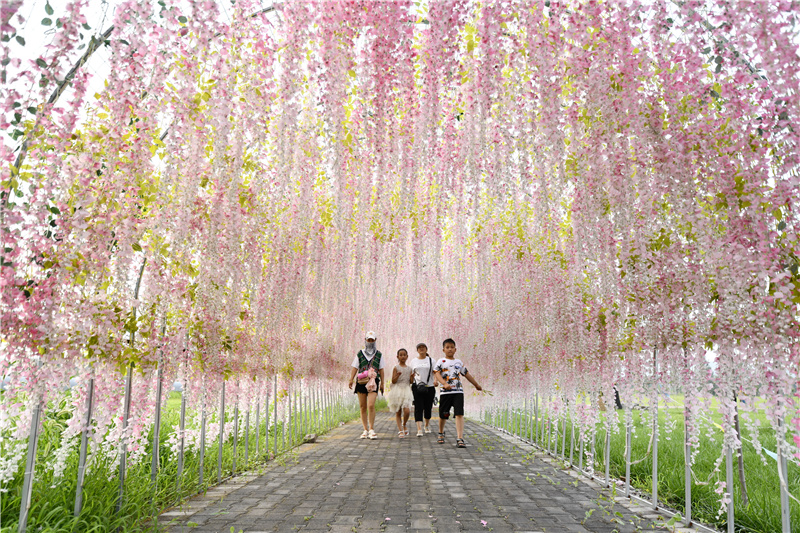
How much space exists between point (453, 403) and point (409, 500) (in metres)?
4.34

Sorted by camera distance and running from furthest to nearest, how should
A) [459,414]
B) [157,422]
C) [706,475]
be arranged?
1. [459,414]
2. [706,475]
3. [157,422]

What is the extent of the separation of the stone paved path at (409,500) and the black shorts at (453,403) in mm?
1531

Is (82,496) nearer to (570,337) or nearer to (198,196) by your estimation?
(198,196)

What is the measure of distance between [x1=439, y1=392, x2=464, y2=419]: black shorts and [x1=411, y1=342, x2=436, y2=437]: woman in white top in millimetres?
621

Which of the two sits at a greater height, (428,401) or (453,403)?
(453,403)

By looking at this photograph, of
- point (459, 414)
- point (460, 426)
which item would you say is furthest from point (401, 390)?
point (460, 426)

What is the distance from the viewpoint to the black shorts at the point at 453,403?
843 centimetres

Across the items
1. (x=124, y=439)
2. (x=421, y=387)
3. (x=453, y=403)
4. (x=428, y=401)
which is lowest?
(x=428, y=401)

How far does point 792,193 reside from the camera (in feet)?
8.53

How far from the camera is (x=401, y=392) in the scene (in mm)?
9547

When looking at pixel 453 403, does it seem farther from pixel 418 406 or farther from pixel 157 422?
pixel 157 422

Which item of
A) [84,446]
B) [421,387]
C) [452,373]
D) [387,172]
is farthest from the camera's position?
[421,387]

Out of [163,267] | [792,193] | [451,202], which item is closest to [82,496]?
[163,267]

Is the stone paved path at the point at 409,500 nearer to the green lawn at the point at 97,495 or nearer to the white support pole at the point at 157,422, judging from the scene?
the green lawn at the point at 97,495
